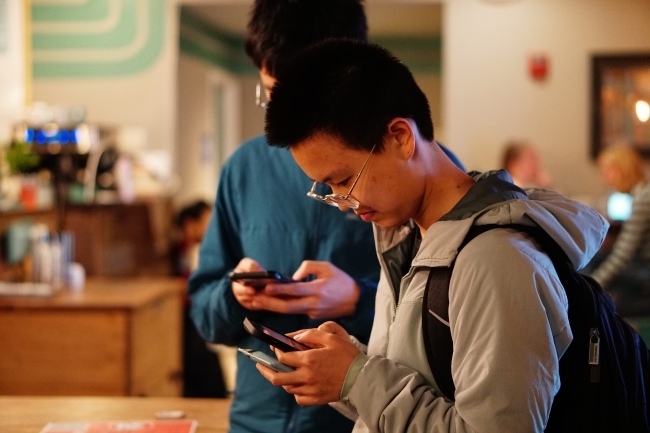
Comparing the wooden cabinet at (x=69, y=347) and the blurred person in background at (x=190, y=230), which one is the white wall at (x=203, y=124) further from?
the wooden cabinet at (x=69, y=347)

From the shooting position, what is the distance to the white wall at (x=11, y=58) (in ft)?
18.3

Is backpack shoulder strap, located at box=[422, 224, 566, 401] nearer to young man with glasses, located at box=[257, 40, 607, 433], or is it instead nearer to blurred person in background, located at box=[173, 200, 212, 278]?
young man with glasses, located at box=[257, 40, 607, 433]

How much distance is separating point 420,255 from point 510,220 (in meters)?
0.14

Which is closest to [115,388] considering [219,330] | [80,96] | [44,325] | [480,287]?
[44,325]

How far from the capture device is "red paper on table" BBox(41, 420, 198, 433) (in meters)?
1.65

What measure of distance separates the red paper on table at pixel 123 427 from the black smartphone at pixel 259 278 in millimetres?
407

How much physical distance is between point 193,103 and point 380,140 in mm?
6739

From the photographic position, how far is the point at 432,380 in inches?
42.3

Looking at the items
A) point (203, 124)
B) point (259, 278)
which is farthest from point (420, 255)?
point (203, 124)

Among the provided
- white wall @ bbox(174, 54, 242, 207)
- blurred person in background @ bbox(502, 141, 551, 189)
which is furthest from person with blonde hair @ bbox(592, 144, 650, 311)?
white wall @ bbox(174, 54, 242, 207)

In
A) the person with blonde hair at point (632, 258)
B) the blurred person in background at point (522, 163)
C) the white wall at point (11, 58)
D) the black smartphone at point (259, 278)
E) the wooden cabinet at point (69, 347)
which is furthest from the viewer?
the blurred person in background at point (522, 163)

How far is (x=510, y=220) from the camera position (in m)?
1.02

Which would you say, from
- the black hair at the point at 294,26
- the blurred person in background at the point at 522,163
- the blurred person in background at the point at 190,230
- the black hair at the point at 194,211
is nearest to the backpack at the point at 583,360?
the black hair at the point at 294,26

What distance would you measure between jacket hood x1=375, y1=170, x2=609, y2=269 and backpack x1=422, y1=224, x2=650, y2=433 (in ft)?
0.04
